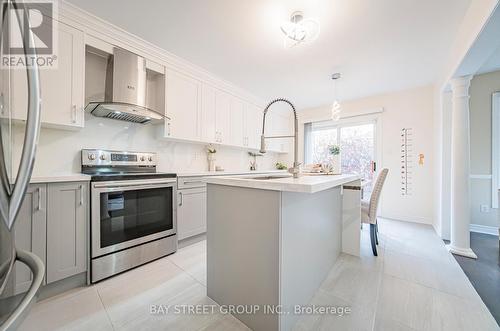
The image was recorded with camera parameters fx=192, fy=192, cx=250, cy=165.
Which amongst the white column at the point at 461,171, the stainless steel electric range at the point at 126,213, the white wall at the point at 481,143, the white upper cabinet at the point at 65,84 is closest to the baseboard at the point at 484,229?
the white wall at the point at 481,143

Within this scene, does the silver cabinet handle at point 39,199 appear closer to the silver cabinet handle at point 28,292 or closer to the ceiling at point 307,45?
the silver cabinet handle at point 28,292

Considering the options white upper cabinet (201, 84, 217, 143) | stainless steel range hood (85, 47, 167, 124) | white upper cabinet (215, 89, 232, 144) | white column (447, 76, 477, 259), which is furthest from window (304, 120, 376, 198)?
stainless steel range hood (85, 47, 167, 124)

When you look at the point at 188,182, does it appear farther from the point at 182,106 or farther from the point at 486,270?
the point at 486,270

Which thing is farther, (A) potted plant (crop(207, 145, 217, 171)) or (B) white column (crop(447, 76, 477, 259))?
(A) potted plant (crop(207, 145, 217, 171))

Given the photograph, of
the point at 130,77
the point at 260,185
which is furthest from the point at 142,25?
the point at 260,185

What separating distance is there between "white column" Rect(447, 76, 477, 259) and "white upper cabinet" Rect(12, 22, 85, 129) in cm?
421

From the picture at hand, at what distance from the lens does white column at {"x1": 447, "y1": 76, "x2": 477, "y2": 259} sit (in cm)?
228

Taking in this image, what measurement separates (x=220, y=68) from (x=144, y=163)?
181 cm

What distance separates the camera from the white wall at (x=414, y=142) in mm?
3480

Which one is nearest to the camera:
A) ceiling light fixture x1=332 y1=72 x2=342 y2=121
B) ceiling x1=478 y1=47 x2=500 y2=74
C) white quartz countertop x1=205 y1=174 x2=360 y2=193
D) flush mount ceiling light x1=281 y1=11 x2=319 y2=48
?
white quartz countertop x1=205 y1=174 x2=360 y2=193

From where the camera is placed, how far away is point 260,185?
1134 millimetres

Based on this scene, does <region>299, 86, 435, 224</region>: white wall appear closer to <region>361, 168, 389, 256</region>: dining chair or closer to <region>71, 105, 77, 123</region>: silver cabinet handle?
<region>361, 168, 389, 256</region>: dining chair

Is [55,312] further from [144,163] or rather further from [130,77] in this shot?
[130,77]

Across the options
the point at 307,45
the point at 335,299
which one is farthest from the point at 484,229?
A: the point at 307,45
